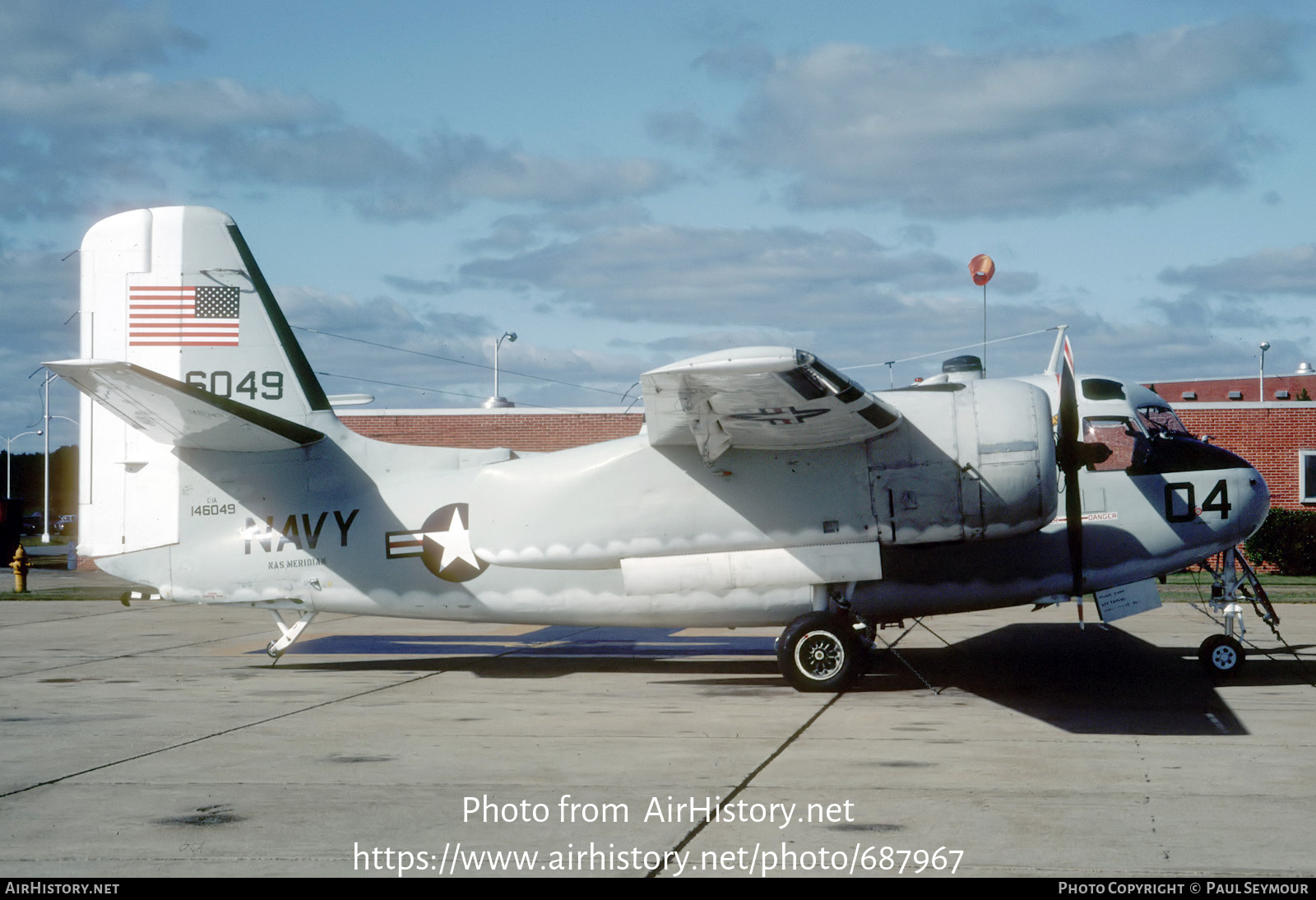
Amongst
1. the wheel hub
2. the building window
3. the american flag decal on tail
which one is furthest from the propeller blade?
the building window

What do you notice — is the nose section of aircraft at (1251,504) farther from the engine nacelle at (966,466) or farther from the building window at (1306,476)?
the building window at (1306,476)

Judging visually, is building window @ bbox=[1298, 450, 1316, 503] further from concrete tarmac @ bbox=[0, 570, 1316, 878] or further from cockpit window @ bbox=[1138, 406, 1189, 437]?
cockpit window @ bbox=[1138, 406, 1189, 437]

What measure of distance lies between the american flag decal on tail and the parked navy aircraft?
3 cm

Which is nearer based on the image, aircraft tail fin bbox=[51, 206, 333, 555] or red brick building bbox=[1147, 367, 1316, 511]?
aircraft tail fin bbox=[51, 206, 333, 555]

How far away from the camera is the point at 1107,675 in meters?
13.6

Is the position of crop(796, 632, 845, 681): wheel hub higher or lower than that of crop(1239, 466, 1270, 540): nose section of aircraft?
lower

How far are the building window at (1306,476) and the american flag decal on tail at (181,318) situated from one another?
28837 millimetres

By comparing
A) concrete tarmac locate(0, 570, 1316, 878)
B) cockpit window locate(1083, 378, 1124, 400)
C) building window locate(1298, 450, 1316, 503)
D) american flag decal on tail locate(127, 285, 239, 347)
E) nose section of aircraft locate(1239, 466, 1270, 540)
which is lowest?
concrete tarmac locate(0, 570, 1316, 878)

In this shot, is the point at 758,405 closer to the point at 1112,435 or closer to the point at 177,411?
the point at 1112,435

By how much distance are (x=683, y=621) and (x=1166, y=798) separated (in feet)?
20.9

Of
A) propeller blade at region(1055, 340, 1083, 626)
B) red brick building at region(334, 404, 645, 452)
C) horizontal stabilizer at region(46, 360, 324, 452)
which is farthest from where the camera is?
red brick building at region(334, 404, 645, 452)

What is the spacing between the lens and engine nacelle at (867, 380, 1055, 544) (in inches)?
460

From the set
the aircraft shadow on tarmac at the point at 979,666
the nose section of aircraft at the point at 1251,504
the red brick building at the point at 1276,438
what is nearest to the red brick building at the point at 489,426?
the aircraft shadow on tarmac at the point at 979,666

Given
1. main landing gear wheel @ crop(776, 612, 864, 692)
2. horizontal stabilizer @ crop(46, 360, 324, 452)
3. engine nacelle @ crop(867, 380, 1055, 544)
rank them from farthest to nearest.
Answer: main landing gear wheel @ crop(776, 612, 864, 692)
engine nacelle @ crop(867, 380, 1055, 544)
horizontal stabilizer @ crop(46, 360, 324, 452)
